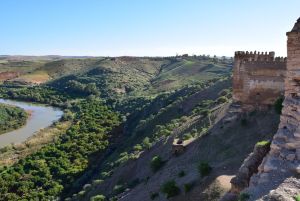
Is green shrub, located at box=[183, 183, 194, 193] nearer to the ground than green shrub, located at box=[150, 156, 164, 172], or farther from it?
farther from it

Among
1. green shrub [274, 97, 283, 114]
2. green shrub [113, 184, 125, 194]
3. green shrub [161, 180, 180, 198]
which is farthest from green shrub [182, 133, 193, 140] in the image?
green shrub [161, 180, 180, 198]

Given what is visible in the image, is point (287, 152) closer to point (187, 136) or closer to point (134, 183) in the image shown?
point (134, 183)

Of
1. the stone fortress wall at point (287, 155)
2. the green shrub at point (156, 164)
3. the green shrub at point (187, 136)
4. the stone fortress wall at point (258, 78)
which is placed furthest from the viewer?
the green shrub at point (187, 136)

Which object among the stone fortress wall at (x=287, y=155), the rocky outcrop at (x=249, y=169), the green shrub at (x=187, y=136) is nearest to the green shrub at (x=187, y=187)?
the rocky outcrop at (x=249, y=169)

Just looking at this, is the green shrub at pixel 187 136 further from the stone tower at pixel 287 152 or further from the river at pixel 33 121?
the river at pixel 33 121

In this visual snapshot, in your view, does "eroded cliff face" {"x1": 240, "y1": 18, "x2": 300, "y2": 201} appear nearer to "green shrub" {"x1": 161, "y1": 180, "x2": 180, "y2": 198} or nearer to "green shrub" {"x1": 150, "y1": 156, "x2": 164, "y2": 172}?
"green shrub" {"x1": 161, "y1": 180, "x2": 180, "y2": 198}

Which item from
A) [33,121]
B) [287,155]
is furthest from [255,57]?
[33,121]

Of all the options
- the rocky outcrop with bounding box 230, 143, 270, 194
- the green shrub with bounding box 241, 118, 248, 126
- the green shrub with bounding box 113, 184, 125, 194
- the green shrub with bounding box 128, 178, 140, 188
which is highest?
the rocky outcrop with bounding box 230, 143, 270, 194
